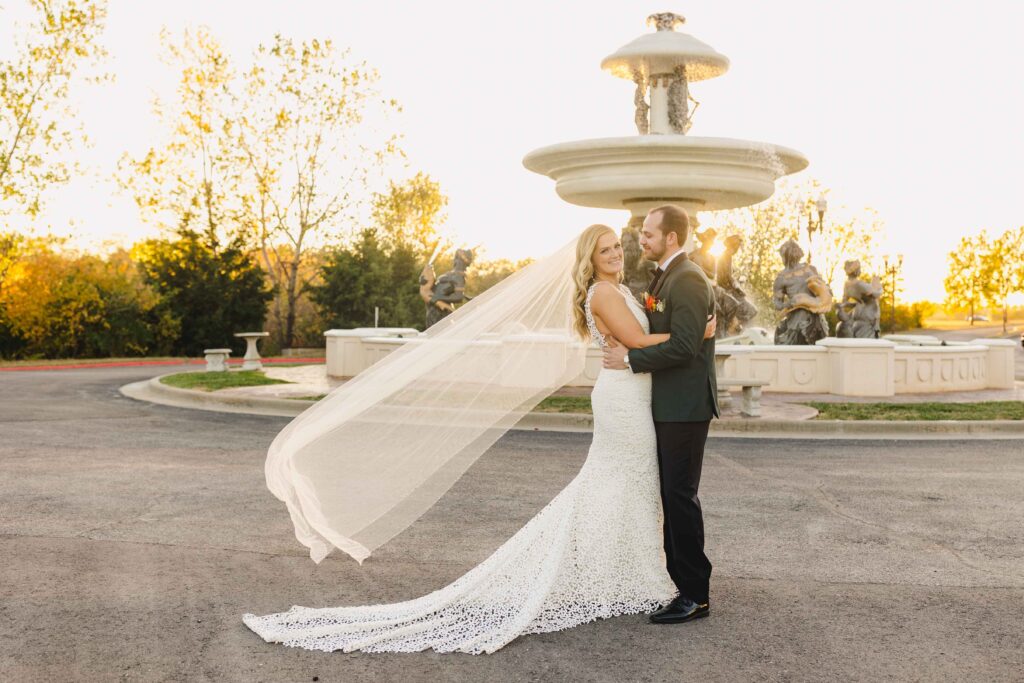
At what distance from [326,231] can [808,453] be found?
3034 cm

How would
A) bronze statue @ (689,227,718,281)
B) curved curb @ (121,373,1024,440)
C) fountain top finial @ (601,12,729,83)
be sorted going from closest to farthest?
1. curved curb @ (121,373,1024,440)
2. bronze statue @ (689,227,718,281)
3. fountain top finial @ (601,12,729,83)

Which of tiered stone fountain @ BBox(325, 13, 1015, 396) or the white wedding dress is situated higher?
tiered stone fountain @ BBox(325, 13, 1015, 396)

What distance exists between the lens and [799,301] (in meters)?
19.0

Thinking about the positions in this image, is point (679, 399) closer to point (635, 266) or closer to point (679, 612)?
point (679, 612)

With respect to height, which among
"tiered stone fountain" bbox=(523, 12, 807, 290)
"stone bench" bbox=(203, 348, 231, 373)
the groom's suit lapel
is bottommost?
"stone bench" bbox=(203, 348, 231, 373)

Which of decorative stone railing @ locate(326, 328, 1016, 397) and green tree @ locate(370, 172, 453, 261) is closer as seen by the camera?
decorative stone railing @ locate(326, 328, 1016, 397)

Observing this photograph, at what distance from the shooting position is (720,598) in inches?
203

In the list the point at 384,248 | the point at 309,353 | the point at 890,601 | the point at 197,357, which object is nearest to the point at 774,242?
the point at 384,248

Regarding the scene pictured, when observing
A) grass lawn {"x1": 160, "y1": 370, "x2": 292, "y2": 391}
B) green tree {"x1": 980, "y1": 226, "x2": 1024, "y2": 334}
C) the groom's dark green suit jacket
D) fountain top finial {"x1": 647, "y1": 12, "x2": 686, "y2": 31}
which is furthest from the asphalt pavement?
green tree {"x1": 980, "y1": 226, "x2": 1024, "y2": 334}

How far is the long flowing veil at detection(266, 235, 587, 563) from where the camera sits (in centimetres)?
514

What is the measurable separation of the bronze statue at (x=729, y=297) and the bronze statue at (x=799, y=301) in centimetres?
78

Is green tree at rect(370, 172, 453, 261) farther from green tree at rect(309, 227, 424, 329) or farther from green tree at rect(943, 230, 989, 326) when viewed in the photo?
green tree at rect(943, 230, 989, 326)

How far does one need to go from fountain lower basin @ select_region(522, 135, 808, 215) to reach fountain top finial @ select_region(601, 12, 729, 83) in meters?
3.26

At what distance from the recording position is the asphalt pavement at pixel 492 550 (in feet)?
13.7
